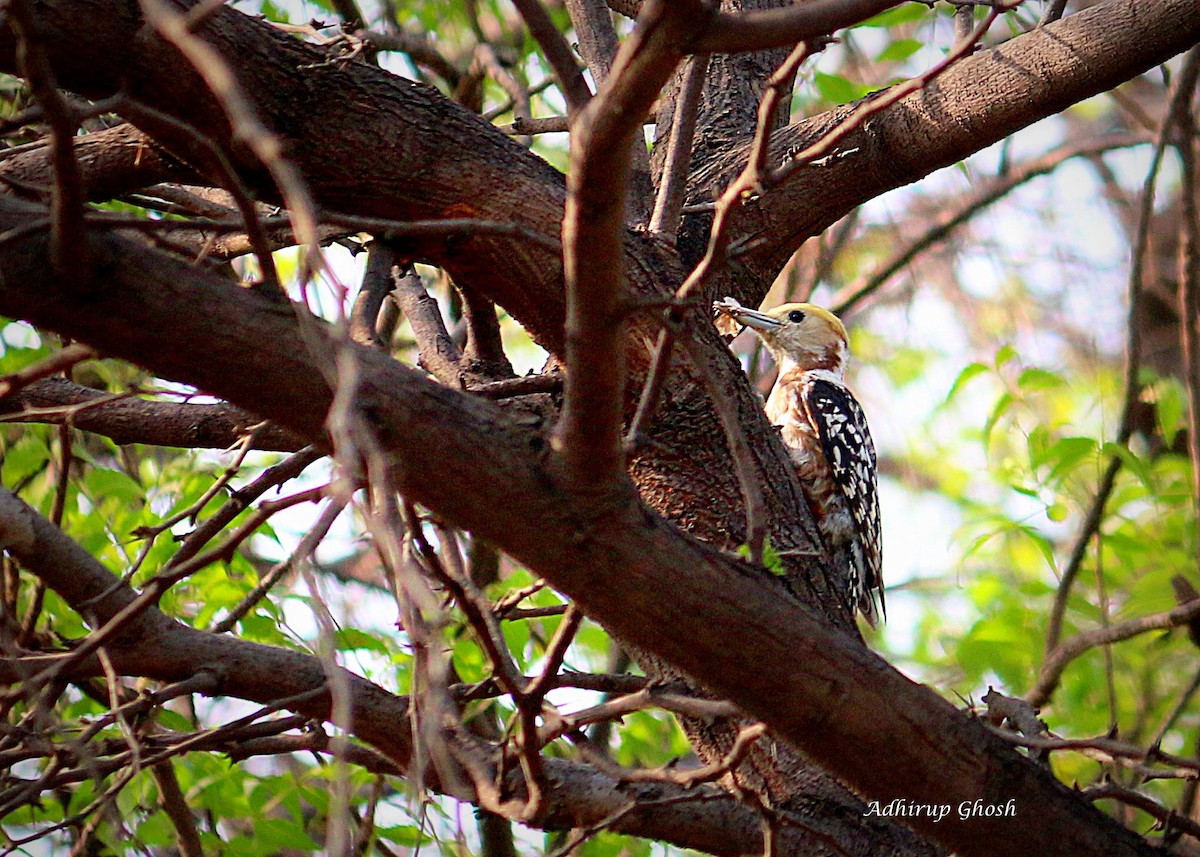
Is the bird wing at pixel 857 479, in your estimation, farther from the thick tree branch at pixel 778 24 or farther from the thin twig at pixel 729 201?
the thick tree branch at pixel 778 24

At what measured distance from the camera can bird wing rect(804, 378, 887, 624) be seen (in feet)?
16.9

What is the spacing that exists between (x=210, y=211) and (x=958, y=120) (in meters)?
1.93

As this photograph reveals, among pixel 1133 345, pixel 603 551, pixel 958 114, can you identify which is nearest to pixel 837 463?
pixel 1133 345

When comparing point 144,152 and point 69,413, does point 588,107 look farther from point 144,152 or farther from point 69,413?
point 144,152

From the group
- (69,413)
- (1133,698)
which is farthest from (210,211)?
(1133,698)

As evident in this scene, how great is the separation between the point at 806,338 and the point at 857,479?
939 mm

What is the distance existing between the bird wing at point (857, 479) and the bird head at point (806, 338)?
19.0 inches

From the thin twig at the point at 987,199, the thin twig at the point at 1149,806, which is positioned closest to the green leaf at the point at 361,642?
the thin twig at the point at 1149,806

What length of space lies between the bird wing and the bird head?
0.48 m

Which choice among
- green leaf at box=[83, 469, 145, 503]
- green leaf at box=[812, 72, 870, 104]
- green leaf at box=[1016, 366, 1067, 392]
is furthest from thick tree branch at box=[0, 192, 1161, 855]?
green leaf at box=[812, 72, 870, 104]

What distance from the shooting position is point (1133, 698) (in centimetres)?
627

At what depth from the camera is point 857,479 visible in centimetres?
518

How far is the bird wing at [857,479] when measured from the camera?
5.14 meters

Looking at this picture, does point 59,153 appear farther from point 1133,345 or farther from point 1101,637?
point 1133,345
